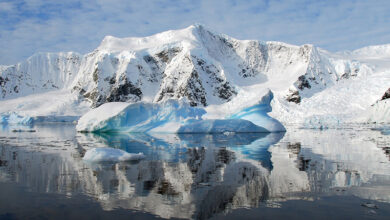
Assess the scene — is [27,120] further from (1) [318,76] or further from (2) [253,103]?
(1) [318,76]

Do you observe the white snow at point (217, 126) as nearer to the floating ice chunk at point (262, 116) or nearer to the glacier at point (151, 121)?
the glacier at point (151, 121)

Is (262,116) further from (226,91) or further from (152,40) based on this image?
(152,40)

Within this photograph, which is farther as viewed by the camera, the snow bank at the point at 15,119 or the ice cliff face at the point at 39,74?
the ice cliff face at the point at 39,74

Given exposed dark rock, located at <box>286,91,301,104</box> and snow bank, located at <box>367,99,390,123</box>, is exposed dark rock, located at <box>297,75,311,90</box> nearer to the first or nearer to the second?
exposed dark rock, located at <box>286,91,301,104</box>

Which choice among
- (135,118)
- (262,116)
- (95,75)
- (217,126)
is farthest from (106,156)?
(95,75)

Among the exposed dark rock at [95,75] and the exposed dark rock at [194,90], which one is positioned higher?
the exposed dark rock at [95,75]

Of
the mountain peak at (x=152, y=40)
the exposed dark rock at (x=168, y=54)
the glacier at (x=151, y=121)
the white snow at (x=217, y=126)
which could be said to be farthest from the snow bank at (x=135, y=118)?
the mountain peak at (x=152, y=40)
